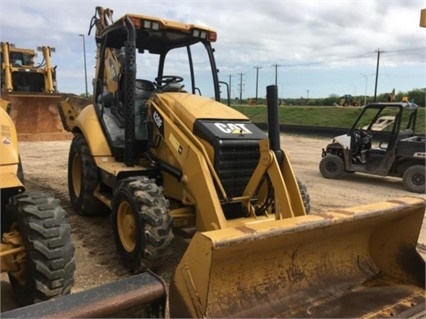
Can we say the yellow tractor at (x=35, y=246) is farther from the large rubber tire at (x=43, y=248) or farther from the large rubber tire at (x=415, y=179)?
the large rubber tire at (x=415, y=179)

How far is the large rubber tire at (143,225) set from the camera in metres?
3.89

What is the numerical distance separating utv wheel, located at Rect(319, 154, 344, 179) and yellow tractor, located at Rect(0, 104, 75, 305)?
7.79 metres

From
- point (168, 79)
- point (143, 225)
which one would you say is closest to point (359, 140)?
point (168, 79)

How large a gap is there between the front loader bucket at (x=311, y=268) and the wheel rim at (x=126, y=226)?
1.53 metres

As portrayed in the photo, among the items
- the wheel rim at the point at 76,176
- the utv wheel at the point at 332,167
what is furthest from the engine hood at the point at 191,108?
the utv wheel at the point at 332,167

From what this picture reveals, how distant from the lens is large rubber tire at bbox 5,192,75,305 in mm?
2945

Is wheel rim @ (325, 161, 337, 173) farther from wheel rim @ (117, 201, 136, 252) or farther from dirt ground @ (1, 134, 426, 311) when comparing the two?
wheel rim @ (117, 201, 136, 252)

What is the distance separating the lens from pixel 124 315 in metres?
2.13

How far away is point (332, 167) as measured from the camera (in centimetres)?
993

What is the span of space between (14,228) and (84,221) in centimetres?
276

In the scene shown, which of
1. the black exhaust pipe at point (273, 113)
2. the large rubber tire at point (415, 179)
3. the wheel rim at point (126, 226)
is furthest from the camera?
the large rubber tire at point (415, 179)

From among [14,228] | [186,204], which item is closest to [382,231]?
[186,204]

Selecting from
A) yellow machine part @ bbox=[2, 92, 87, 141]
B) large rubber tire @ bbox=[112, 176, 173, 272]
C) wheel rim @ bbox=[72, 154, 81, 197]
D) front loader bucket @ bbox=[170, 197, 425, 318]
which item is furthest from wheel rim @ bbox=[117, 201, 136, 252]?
yellow machine part @ bbox=[2, 92, 87, 141]

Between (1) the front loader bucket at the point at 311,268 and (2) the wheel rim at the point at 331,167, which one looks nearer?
(1) the front loader bucket at the point at 311,268
